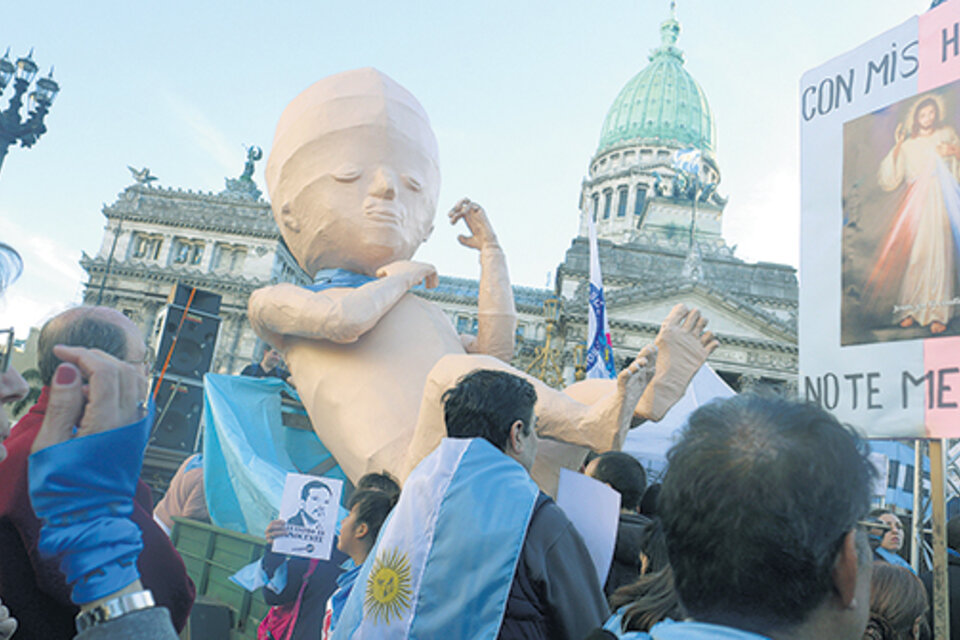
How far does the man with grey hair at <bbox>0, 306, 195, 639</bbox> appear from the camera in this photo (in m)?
1.36

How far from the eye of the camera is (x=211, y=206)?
46188 mm

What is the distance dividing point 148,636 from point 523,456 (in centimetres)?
123

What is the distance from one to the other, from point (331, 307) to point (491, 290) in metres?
1.02

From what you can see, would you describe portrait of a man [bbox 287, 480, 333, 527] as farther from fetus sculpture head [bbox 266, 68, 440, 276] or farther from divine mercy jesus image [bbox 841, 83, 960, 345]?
divine mercy jesus image [bbox 841, 83, 960, 345]

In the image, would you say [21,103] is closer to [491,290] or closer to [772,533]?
[491,290]

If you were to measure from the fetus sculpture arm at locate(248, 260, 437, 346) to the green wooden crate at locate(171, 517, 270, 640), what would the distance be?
1.25 meters

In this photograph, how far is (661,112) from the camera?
56.7 m

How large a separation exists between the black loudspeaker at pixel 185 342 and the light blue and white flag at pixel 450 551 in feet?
19.2

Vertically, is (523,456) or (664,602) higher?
(523,456)

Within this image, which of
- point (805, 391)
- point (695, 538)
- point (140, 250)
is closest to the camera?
point (695, 538)

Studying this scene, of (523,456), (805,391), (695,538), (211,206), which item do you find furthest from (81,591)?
(211,206)

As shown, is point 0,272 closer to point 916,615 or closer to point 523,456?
point 523,456

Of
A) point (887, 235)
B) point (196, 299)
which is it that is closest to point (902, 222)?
point (887, 235)

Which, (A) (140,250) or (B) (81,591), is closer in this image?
(B) (81,591)
